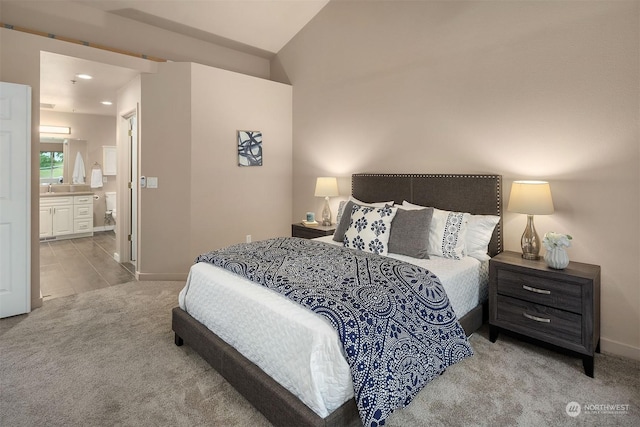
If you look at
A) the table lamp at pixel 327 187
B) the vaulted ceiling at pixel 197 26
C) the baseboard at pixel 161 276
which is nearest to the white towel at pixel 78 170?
the vaulted ceiling at pixel 197 26

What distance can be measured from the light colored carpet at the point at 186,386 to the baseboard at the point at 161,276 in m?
1.30

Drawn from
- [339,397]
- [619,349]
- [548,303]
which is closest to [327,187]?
[548,303]

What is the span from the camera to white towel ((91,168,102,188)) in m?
7.27

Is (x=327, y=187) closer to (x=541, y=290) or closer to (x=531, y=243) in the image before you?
(x=531, y=243)

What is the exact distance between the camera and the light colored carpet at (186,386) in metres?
1.87

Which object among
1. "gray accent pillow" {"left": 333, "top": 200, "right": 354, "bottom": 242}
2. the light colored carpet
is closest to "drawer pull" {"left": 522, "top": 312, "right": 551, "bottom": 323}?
the light colored carpet

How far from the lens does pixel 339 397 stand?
163cm

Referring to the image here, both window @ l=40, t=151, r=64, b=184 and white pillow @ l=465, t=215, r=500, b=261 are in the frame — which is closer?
white pillow @ l=465, t=215, r=500, b=261

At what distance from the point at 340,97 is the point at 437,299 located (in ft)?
10.1

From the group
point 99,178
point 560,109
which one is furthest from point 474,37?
point 99,178

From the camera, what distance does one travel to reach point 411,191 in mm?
3645

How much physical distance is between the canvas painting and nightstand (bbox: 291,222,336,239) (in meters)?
1.08

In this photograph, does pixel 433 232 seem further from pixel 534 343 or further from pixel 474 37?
pixel 474 37

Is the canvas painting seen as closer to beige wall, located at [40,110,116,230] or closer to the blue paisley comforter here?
the blue paisley comforter
